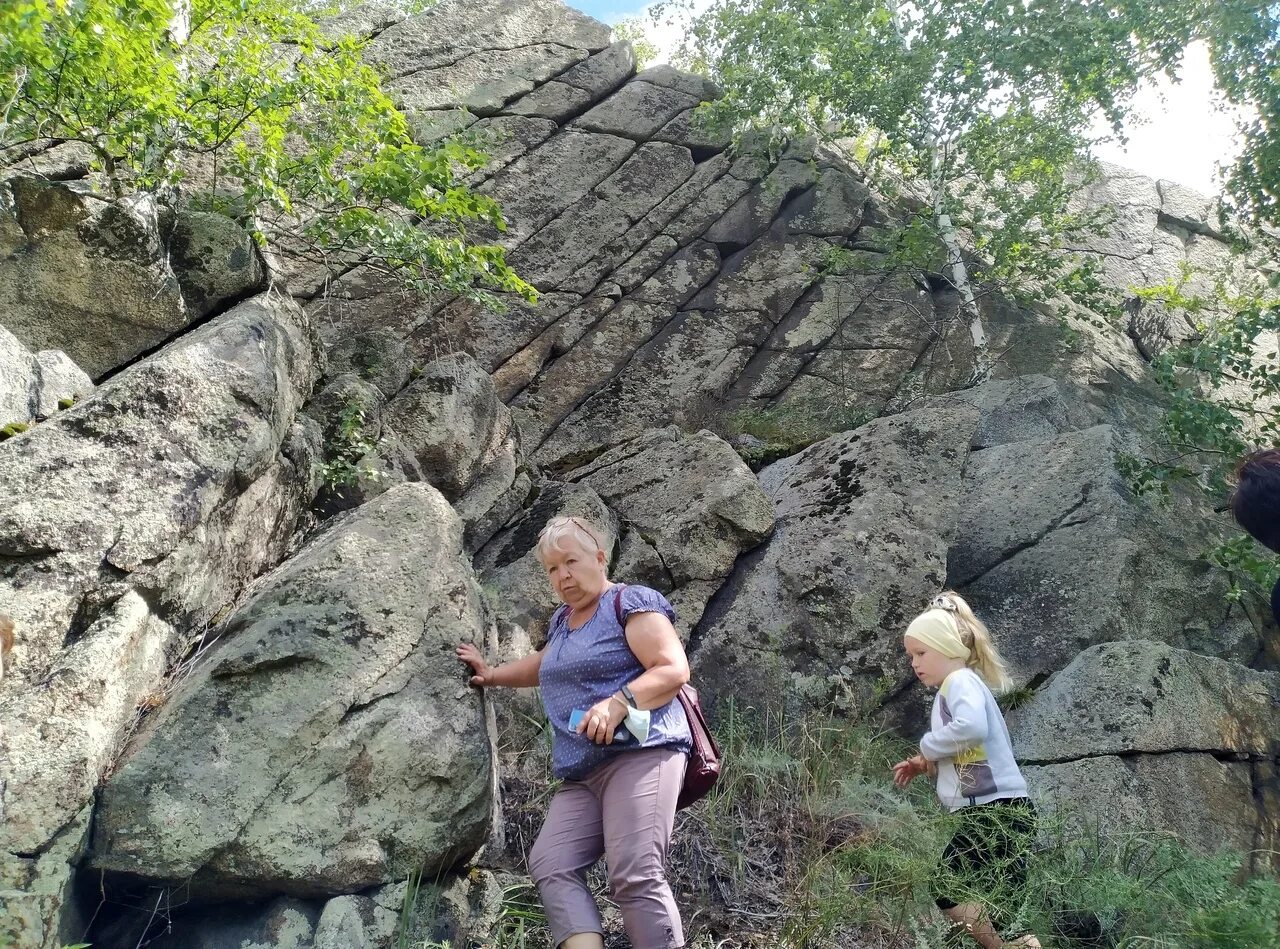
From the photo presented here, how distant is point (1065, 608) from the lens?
7.24m

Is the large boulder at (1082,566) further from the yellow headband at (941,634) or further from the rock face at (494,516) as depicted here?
the yellow headband at (941,634)

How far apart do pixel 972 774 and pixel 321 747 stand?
293cm

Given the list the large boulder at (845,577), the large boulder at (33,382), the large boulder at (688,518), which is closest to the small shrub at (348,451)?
the large boulder at (33,382)

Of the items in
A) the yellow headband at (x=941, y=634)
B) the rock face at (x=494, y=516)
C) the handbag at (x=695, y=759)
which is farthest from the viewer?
the yellow headband at (x=941, y=634)

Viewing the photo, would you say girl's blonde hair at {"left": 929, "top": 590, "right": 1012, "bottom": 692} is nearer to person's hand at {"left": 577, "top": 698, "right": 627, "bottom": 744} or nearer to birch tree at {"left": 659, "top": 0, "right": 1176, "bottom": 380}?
person's hand at {"left": 577, "top": 698, "right": 627, "bottom": 744}

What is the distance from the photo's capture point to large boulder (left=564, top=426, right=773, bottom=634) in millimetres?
7559

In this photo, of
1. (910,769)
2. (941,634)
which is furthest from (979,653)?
(910,769)

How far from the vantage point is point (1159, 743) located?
19.1ft

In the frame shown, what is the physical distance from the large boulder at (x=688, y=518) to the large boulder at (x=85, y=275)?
11.5 feet

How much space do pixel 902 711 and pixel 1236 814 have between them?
195cm

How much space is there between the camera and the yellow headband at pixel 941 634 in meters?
4.73

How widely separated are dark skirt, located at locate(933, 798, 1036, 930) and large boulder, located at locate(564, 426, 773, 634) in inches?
120

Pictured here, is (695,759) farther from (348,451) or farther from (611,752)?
(348,451)

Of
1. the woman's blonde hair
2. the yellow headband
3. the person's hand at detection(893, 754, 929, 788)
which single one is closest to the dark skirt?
the person's hand at detection(893, 754, 929, 788)
